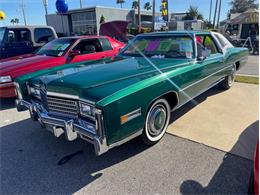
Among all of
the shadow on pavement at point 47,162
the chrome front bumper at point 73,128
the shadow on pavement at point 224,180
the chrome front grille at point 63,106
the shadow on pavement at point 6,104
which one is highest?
the chrome front grille at point 63,106

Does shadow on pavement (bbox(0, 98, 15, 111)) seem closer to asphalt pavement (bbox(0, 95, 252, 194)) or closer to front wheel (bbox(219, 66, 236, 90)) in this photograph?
asphalt pavement (bbox(0, 95, 252, 194))

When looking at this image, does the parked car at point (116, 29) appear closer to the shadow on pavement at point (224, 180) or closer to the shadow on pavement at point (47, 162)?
the shadow on pavement at point (47, 162)

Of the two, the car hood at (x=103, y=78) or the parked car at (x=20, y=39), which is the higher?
the parked car at (x=20, y=39)

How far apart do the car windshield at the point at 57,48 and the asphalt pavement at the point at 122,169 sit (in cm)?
291

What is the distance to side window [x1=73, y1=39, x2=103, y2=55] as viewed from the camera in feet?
19.7

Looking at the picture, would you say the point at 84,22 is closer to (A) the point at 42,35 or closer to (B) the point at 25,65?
(A) the point at 42,35

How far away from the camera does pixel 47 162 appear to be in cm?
287

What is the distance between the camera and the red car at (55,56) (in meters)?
4.89

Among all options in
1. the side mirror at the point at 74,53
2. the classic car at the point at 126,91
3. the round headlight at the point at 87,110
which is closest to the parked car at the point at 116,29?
the side mirror at the point at 74,53

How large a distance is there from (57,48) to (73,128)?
3950mm

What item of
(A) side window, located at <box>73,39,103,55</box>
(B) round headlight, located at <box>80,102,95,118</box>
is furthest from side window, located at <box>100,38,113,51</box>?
(B) round headlight, located at <box>80,102,95,118</box>

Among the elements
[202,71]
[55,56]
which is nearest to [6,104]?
[55,56]

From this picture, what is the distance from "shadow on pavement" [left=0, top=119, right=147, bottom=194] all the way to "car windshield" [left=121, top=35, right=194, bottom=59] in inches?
65.1

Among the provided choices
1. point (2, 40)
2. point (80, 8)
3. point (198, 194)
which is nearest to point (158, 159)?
point (198, 194)
